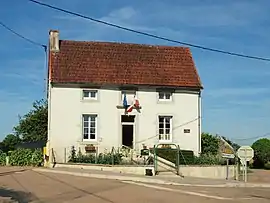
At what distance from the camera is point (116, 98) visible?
35844 mm

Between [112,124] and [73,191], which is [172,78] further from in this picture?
[73,191]

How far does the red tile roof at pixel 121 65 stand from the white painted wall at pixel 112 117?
844 millimetres

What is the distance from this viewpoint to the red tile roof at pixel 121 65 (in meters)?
35.6

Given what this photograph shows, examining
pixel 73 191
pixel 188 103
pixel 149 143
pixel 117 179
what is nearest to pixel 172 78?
pixel 188 103

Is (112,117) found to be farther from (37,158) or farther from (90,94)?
(37,158)

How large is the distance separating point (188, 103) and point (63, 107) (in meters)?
9.04

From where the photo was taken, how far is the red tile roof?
35.6 m

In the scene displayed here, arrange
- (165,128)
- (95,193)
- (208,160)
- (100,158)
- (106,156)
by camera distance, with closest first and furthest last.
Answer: (95,193), (100,158), (106,156), (208,160), (165,128)

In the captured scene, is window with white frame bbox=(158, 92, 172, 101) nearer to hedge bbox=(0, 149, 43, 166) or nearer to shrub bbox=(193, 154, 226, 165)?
shrub bbox=(193, 154, 226, 165)

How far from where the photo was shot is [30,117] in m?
53.6

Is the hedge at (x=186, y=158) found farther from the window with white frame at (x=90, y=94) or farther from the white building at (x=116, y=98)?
the window with white frame at (x=90, y=94)

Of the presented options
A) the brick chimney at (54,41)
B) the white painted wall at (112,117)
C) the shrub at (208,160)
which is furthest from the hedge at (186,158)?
the brick chimney at (54,41)

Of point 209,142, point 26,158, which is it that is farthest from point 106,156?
point 209,142

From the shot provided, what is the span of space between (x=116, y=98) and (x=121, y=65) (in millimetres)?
2786
